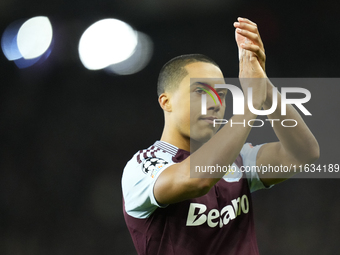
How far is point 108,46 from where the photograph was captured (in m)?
2.10

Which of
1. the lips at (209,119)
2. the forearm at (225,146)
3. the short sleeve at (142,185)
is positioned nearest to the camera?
the forearm at (225,146)

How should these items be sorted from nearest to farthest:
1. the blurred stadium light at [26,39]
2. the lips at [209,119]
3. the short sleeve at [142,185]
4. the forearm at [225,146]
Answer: the forearm at [225,146], the short sleeve at [142,185], the lips at [209,119], the blurred stadium light at [26,39]

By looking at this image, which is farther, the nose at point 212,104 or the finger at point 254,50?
the nose at point 212,104

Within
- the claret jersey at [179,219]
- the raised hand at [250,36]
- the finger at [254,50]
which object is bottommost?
the claret jersey at [179,219]

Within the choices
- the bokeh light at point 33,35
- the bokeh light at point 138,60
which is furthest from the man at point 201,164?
the bokeh light at point 33,35

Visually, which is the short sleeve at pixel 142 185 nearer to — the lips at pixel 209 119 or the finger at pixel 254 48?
the lips at pixel 209 119

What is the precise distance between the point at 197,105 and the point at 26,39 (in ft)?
5.59

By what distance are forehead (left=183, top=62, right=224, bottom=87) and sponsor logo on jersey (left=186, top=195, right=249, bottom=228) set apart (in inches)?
13.3

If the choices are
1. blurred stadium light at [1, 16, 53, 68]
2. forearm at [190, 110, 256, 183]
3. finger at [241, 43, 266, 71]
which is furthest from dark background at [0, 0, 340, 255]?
forearm at [190, 110, 256, 183]

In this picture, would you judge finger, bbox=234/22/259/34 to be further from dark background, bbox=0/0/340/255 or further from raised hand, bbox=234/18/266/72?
dark background, bbox=0/0/340/255

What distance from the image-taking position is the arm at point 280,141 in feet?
2.39

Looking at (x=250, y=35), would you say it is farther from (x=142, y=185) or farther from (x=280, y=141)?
(x=142, y=185)

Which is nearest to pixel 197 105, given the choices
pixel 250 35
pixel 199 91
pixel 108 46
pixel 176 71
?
pixel 199 91

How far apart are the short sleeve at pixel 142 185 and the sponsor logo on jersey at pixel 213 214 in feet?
0.32
